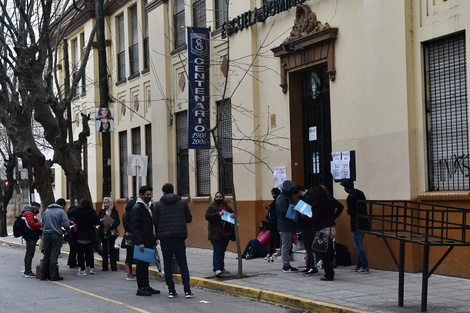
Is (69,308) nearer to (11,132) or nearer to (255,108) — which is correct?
(255,108)

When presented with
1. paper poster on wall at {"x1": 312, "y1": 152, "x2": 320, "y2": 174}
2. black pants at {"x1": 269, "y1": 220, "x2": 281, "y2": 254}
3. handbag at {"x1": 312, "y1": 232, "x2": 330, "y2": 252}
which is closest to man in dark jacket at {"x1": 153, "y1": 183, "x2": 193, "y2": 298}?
handbag at {"x1": 312, "y1": 232, "x2": 330, "y2": 252}

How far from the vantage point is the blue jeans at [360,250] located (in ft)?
44.3

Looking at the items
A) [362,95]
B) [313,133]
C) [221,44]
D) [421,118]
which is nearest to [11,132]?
[221,44]

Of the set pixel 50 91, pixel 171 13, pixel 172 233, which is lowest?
pixel 172 233

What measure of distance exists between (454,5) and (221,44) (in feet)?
27.7

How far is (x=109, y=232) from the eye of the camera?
17.1 meters

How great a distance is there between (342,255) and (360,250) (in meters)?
1.27

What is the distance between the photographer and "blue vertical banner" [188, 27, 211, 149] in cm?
1931

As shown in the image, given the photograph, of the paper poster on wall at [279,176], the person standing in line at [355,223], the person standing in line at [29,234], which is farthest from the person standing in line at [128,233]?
the person standing in line at [355,223]

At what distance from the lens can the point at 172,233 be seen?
12031mm

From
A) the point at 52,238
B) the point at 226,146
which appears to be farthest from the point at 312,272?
the point at 226,146

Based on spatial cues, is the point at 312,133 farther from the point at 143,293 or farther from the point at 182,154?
the point at 182,154

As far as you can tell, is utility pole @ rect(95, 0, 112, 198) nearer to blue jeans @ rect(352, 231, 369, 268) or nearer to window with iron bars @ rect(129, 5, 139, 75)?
window with iron bars @ rect(129, 5, 139, 75)

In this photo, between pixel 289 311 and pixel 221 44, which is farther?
pixel 221 44
